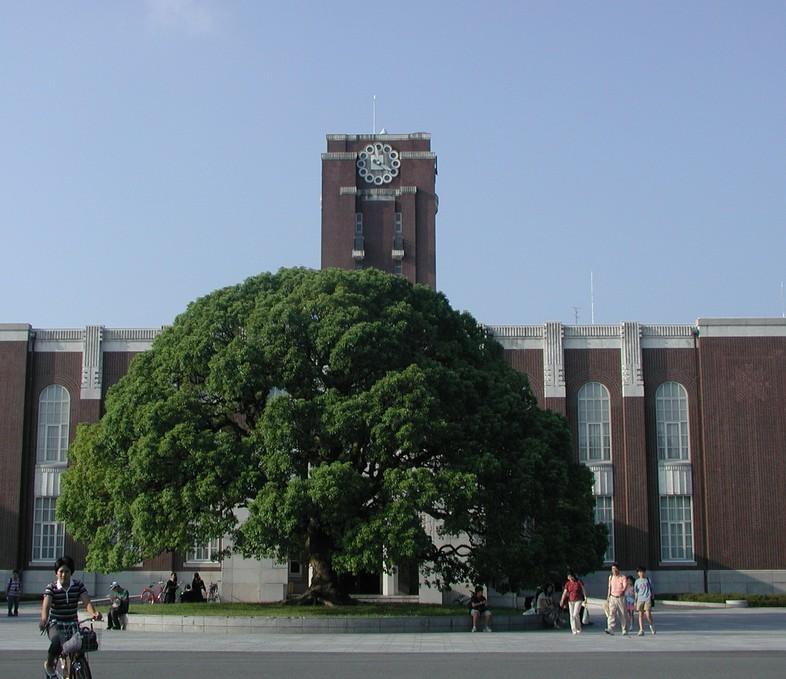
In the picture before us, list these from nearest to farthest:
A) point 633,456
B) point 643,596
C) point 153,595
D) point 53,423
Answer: point 643,596 < point 153,595 < point 633,456 < point 53,423

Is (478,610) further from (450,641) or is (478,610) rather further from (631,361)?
(631,361)

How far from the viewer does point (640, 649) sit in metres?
19.9

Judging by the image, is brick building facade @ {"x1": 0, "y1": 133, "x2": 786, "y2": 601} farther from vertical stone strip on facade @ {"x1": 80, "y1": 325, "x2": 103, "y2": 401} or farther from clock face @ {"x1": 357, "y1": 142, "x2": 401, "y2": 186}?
clock face @ {"x1": 357, "y1": 142, "x2": 401, "y2": 186}

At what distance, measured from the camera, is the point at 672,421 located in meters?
44.7

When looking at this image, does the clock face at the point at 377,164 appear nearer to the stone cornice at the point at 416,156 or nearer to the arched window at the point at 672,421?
the stone cornice at the point at 416,156

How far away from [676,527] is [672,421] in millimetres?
4224

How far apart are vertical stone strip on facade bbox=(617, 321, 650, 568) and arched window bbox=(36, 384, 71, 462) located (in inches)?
884

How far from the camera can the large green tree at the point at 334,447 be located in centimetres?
2589

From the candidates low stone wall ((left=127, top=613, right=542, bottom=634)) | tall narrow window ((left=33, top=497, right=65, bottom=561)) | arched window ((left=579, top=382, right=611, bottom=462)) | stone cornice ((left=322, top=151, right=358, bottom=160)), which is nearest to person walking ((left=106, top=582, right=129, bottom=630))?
low stone wall ((left=127, top=613, right=542, bottom=634))

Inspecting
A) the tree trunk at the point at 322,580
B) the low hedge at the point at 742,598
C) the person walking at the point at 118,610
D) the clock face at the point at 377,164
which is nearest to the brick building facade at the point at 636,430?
the low hedge at the point at 742,598

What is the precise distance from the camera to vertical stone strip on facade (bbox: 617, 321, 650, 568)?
43.5m

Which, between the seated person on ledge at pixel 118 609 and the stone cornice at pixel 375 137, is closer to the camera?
the seated person on ledge at pixel 118 609

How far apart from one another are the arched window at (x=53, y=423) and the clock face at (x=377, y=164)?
19.8 meters

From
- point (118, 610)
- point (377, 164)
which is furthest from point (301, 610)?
point (377, 164)
